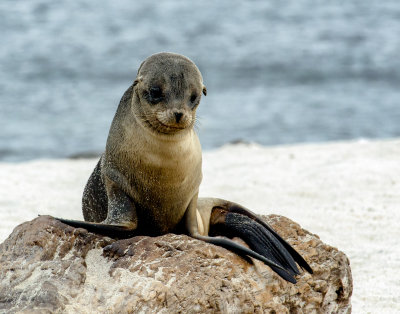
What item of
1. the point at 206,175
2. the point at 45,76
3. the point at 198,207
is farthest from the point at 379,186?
the point at 45,76

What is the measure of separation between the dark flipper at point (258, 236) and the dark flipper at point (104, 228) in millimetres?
631

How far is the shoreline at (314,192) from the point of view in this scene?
607 centimetres

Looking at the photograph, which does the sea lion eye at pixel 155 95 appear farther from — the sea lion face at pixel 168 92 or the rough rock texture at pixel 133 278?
the rough rock texture at pixel 133 278

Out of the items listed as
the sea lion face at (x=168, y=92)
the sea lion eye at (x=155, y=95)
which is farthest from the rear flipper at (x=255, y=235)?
the sea lion eye at (x=155, y=95)

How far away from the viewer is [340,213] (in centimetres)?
721

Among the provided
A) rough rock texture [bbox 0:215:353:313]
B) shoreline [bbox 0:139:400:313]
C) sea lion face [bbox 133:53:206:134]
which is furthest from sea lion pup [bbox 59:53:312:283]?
shoreline [bbox 0:139:400:313]

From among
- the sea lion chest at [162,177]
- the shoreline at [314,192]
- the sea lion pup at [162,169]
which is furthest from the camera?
the shoreline at [314,192]

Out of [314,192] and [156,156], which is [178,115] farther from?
[314,192]

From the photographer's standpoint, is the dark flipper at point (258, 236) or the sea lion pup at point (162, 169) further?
the dark flipper at point (258, 236)

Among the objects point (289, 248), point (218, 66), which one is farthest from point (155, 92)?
point (218, 66)

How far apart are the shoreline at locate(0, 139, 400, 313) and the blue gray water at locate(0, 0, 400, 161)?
3532 millimetres

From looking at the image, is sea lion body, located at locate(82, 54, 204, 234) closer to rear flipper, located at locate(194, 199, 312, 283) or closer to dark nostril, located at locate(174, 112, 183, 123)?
dark nostril, located at locate(174, 112, 183, 123)

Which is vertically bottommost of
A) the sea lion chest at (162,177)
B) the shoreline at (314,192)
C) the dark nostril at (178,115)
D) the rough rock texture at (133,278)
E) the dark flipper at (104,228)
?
the shoreline at (314,192)

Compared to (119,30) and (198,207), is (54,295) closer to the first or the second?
(198,207)
